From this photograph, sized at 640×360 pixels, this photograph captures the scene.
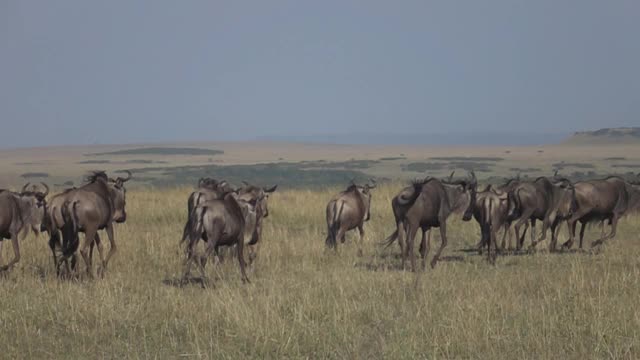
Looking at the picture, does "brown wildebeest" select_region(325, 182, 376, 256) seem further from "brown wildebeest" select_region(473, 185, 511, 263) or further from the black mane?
the black mane

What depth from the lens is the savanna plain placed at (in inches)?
315

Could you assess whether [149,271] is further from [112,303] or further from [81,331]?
[81,331]

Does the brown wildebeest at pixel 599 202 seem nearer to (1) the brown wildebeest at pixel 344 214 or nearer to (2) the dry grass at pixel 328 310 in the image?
(2) the dry grass at pixel 328 310

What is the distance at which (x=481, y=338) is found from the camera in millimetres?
8102

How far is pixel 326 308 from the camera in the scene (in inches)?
372

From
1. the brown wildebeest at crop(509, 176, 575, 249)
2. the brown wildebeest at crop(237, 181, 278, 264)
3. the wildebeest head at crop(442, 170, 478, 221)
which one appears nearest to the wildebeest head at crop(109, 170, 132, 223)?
the brown wildebeest at crop(237, 181, 278, 264)

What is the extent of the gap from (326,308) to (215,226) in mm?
2376

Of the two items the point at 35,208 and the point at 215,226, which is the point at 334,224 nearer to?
the point at 215,226

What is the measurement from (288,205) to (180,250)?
24.0 ft

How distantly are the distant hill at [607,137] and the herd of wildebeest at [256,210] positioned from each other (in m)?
94.6

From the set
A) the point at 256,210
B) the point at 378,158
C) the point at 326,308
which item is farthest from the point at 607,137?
the point at 326,308

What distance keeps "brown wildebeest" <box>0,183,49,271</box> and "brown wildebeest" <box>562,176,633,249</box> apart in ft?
30.7

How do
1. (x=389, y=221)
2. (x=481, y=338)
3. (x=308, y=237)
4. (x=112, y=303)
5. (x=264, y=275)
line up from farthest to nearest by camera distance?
(x=389, y=221) < (x=308, y=237) < (x=264, y=275) < (x=112, y=303) < (x=481, y=338)

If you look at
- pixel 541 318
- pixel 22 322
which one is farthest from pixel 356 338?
pixel 22 322
